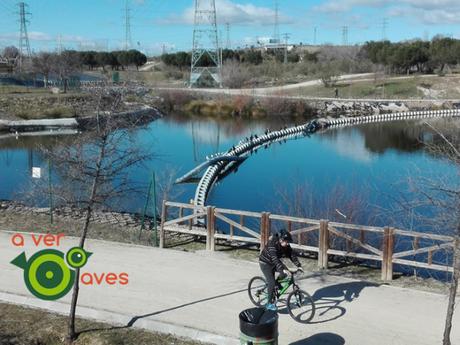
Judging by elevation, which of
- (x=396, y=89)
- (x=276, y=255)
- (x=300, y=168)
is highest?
(x=396, y=89)

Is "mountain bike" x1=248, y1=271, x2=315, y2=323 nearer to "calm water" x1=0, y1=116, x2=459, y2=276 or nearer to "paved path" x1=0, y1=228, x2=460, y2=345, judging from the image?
"paved path" x1=0, y1=228, x2=460, y2=345

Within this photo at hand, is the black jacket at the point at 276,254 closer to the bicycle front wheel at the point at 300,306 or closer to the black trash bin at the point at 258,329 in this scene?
the bicycle front wheel at the point at 300,306

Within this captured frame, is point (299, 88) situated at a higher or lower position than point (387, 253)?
higher

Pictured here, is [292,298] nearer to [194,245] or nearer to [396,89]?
[194,245]

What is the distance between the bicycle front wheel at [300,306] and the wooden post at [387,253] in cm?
294

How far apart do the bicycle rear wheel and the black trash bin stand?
2352 millimetres

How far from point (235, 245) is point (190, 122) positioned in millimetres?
49067

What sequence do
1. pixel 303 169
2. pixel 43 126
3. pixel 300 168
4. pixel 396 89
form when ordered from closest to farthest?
1. pixel 303 169
2. pixel 300 168
3. pixel 43 126
4. pixel 396 89

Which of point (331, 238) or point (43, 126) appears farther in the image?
point (43, 126)

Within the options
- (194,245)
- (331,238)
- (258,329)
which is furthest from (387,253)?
(258,329)

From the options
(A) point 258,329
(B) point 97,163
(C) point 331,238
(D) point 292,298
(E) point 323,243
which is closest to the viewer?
(A) point 258,329

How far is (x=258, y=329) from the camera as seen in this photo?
848 centimetres

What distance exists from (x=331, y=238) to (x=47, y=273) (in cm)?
748

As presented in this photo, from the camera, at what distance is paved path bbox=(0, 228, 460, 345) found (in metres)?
10.1
